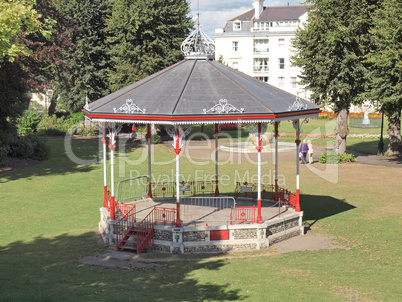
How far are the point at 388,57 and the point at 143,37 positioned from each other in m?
27.2

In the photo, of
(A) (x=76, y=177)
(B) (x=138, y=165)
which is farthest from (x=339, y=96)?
A: (A) (x=76, y=177)

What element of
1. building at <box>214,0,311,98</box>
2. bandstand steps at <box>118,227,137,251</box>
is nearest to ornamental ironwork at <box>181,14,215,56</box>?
bandstand steps at <box>118,227,137,251</box>

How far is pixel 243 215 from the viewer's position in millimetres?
20266

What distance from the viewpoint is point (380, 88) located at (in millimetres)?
34656

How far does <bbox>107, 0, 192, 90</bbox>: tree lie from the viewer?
51594 mm

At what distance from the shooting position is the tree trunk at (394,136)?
42.3 meters

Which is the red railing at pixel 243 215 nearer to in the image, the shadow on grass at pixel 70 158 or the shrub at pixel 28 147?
the shadow on grass at pixel 70 158

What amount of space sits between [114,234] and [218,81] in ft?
25.0

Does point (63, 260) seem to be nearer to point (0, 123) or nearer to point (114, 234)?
point (114, 234)

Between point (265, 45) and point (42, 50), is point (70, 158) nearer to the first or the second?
point (42, 50)

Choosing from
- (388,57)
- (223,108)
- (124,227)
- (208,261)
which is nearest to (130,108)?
(223,108)

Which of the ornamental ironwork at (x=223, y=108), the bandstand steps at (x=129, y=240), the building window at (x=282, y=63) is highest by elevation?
the building window at (x=282, y=63)

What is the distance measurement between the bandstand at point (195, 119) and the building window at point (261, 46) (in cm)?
6629

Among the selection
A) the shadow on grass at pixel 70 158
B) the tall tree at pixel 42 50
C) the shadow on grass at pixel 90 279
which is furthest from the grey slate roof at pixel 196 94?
the tall tree at pixel 42 50
